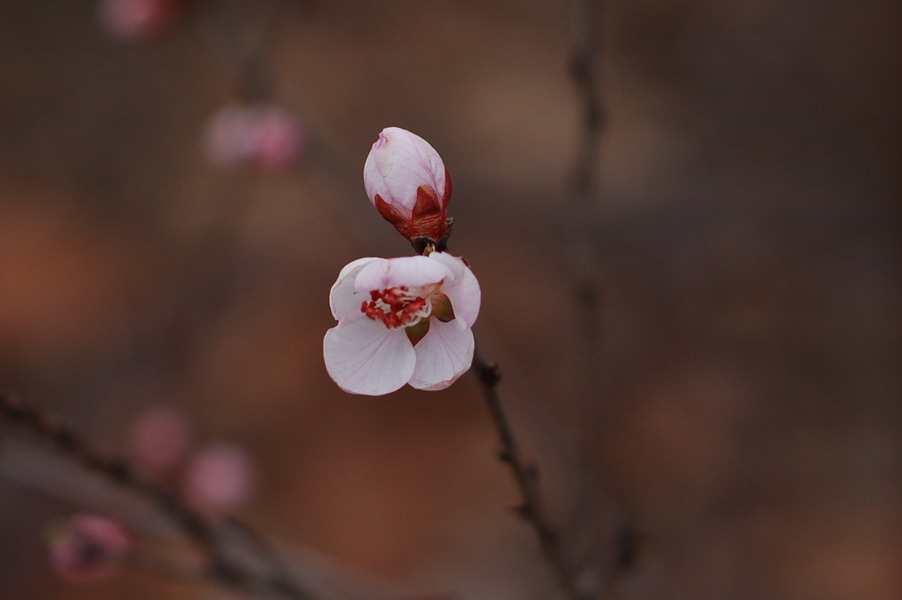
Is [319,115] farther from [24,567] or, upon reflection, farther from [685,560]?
[685,560]

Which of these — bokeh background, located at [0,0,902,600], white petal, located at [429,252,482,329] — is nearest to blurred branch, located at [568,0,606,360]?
bokeh background, located at [0,0,902,600]

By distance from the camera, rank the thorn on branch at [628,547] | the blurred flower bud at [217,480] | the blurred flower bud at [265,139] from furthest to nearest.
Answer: the blurred flower bud at [217,480] → the blurred flower bud at [265,139] → the thorn on branch at [628,547]

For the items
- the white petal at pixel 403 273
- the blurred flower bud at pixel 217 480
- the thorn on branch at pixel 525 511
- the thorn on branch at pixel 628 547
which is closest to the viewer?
the white petal at pixel 403 273

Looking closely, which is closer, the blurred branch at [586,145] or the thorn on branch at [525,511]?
the thorn on branch at [525,511]

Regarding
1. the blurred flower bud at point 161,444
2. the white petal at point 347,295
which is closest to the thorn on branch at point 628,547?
the white petal at point 347,295

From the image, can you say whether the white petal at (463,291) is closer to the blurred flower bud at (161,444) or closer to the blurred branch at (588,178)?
the blurred branch at (588,178)

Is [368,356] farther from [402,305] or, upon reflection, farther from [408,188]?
[408,188]

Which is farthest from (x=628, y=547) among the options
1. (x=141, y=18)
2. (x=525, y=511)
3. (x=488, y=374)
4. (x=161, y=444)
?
(x=141, y=18)

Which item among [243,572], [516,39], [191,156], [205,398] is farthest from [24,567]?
[516,39]

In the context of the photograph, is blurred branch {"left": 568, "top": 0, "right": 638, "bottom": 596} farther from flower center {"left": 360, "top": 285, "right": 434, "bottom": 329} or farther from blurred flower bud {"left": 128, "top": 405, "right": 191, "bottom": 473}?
blurred flower bud {"left": 128, "top": 405, "right": 191, "bottom": 473}
